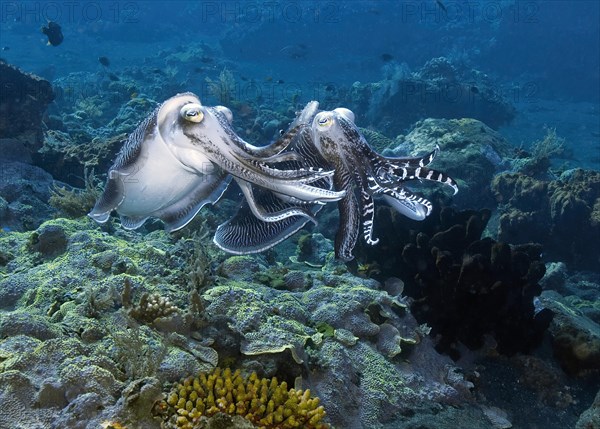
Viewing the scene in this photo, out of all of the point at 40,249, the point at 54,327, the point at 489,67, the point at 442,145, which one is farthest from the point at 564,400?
the point at 489,67

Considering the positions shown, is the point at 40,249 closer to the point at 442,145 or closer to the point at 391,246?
the point at 391,246

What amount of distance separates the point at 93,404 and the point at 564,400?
5.36m

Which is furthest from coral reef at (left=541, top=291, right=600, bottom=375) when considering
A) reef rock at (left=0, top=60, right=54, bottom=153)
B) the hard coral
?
reef rock at (left=0, top=60, right=54, bottom=153)

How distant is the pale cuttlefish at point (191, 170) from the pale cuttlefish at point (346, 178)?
8.7 inches

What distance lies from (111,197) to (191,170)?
1148 millimetres

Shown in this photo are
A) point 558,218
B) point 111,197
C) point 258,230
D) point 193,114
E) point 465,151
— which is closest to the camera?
point 193,114

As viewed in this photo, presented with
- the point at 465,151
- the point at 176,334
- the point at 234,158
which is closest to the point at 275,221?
the point at 234,158

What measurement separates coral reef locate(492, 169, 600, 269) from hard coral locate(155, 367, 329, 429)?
9361mm

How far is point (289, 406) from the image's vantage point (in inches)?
138

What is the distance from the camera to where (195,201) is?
4.76 meters

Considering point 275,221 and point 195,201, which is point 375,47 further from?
point 275,221

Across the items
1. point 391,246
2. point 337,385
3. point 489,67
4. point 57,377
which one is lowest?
point 337,385

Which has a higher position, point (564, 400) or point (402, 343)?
point (402, 343)

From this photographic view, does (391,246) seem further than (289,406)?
Yes
